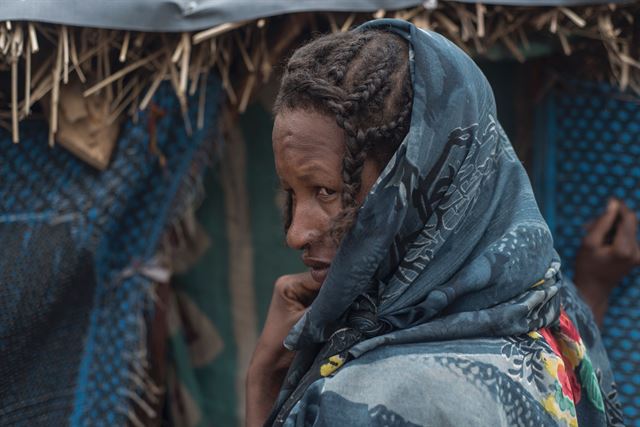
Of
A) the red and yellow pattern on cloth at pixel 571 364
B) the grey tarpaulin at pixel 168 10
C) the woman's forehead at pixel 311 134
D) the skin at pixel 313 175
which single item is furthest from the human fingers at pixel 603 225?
the woman's forehead at pixel 311 134

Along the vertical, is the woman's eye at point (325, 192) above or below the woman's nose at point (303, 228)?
above

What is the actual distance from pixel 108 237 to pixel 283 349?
33.5 inches

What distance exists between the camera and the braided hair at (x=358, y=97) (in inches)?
55.2

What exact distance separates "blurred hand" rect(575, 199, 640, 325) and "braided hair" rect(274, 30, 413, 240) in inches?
57.5

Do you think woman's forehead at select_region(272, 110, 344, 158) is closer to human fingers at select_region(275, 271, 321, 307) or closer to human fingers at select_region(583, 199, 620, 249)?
human fingers at select_region(275, 271, 321, 307)

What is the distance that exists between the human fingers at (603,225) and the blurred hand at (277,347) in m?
1.17

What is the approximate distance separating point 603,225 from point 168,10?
141cm

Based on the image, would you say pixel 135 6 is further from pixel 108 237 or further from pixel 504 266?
pixel 504 266

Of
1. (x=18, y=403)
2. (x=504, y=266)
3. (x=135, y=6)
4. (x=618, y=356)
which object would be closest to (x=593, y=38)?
(x=618, y=356)

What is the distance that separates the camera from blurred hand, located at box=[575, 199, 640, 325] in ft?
8.80

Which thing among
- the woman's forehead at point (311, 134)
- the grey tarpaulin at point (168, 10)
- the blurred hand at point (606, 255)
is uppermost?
the grey tarpaulin at point (168, 10)

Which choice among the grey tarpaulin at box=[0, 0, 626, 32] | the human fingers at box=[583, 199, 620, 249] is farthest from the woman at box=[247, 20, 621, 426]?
the human fingers at box=[583, 199, 620, 249]

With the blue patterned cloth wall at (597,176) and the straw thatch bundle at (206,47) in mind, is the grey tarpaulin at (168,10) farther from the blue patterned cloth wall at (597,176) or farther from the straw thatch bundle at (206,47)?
the blue patterned cloth wall at (597,176)

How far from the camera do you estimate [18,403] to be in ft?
8.15
